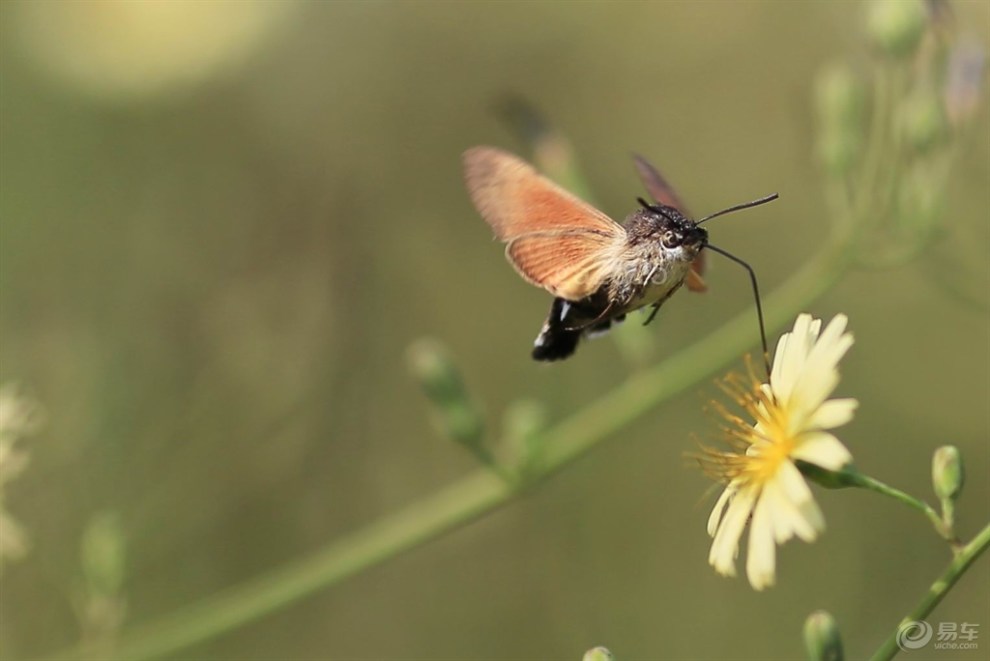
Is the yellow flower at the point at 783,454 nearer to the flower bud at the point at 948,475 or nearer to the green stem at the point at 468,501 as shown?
the flower bud at the point at 948,475

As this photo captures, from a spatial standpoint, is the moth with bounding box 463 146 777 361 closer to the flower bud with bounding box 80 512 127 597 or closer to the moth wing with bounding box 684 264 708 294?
the moth wing with bounding box 684 264 708 294

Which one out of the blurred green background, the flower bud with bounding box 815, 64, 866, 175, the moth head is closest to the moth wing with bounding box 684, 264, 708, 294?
the moth head

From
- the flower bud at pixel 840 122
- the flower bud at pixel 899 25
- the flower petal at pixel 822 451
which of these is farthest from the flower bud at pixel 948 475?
the flower bud at pixel 899 25

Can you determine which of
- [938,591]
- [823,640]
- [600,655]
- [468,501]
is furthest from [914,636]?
[468,501]

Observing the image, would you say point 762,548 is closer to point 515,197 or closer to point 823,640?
point 823,640

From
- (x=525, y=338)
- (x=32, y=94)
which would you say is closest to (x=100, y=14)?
(x=32, y=94)

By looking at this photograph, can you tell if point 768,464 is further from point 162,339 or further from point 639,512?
point 162,339

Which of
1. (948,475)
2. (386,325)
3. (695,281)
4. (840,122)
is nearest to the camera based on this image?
→ (948,475)
